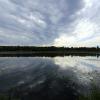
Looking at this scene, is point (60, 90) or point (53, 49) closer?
point (60, 90)

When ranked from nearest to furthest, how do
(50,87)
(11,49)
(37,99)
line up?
(37,99) < (50,87) < (11,49)

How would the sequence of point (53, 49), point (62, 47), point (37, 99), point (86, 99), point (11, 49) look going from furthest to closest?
point (62, 47) → point (53, 49) → point (11, 49) → point (37, 99) → point (86, 99)

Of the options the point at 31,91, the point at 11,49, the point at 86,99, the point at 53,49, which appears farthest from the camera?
the point at 53,49

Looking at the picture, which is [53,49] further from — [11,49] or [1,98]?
[1,98]

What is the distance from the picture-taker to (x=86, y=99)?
12.6 metres

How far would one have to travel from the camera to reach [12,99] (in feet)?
43.7

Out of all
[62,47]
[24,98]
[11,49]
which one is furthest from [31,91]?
[62,47]

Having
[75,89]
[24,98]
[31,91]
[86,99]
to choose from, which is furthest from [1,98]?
[75,89]

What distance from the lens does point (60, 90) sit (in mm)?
17984

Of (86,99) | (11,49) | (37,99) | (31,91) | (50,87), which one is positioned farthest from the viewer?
(11,49)

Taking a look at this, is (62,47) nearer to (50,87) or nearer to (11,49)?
(11,49)

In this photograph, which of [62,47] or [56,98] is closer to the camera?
[56,98]

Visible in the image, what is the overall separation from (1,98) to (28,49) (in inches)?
6033

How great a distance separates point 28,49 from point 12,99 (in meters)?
153
